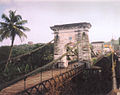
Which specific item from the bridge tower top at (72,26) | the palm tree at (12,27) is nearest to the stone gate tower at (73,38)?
the bridge tower top at (72,26)

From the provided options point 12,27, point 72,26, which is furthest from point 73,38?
point 12,27

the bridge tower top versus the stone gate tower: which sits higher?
the bridge tower top

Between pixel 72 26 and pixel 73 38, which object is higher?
Answer: pixel 72 26

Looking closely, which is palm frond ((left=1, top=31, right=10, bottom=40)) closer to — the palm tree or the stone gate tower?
the palm tree

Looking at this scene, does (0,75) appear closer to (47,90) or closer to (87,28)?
(47,90)

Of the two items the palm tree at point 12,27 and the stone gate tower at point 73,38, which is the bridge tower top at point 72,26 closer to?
the stone gate tower at point 73,38

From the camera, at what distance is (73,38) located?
31.2ft

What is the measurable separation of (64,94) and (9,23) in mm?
9823

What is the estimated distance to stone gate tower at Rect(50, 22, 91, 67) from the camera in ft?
29.9

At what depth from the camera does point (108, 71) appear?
8.41 metres

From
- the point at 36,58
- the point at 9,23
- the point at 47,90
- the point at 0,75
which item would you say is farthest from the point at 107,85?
the point at 9,23

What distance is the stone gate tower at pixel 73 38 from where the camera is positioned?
912 centimetres

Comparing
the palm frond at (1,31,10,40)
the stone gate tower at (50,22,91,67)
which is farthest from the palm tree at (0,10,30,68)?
the stone gate tower at (50,22,91,67)

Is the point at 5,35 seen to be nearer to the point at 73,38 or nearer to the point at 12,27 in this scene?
the point at 12,27
